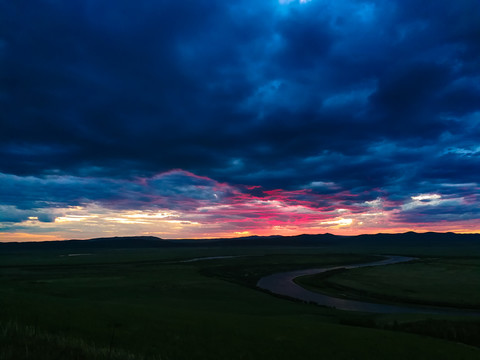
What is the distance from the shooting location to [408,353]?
63.0ft

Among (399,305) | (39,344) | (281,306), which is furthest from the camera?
(399,305)

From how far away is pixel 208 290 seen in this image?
5466cm

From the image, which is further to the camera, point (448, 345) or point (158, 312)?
point (158, 312)

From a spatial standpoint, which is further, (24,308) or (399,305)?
(399,305)

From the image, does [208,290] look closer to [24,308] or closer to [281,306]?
[281,306]

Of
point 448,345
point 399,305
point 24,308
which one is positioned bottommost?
point 399,305

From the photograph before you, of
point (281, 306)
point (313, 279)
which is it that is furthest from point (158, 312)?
point (313, 279)

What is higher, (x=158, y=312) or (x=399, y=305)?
(x=158, y=312)

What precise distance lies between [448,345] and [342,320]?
1029 cm

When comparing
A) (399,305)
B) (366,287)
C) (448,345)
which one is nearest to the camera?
(448,345)

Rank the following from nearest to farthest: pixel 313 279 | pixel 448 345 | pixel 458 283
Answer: pixel 448 345 → pixel 458 283 → pixel 313 279

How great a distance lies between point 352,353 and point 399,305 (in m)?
34.8

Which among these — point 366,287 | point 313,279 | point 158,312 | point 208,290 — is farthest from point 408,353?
point 313,279

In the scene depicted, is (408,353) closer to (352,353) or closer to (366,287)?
(352,353)
